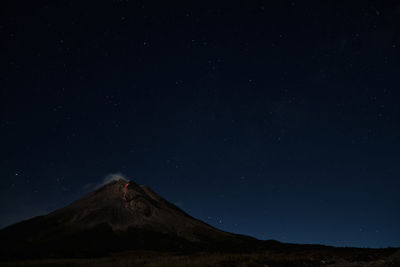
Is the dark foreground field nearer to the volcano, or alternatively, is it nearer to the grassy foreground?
the grassy foreground

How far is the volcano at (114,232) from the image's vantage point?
128250mm

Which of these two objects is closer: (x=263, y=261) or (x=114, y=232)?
(x=263, y=261)

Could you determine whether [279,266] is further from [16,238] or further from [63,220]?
[63,220]

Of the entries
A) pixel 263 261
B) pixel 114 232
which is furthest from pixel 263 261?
pixel 114 232

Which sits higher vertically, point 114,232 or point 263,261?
point 114,232

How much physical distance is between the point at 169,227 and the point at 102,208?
48.0m

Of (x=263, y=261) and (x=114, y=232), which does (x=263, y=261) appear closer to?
(x=263, y=261)

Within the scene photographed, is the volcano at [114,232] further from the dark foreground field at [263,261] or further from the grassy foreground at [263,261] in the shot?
the grassy foreground at [263,261]

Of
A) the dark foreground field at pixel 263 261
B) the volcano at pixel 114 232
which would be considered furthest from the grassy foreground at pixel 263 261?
the volcano at pixel 114 232

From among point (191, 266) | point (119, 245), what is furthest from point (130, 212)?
point (191, 266)

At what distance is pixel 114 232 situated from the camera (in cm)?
15562

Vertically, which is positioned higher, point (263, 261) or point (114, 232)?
point (114, 232)

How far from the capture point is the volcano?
421 feet

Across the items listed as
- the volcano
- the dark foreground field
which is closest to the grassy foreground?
the dark foreground field
